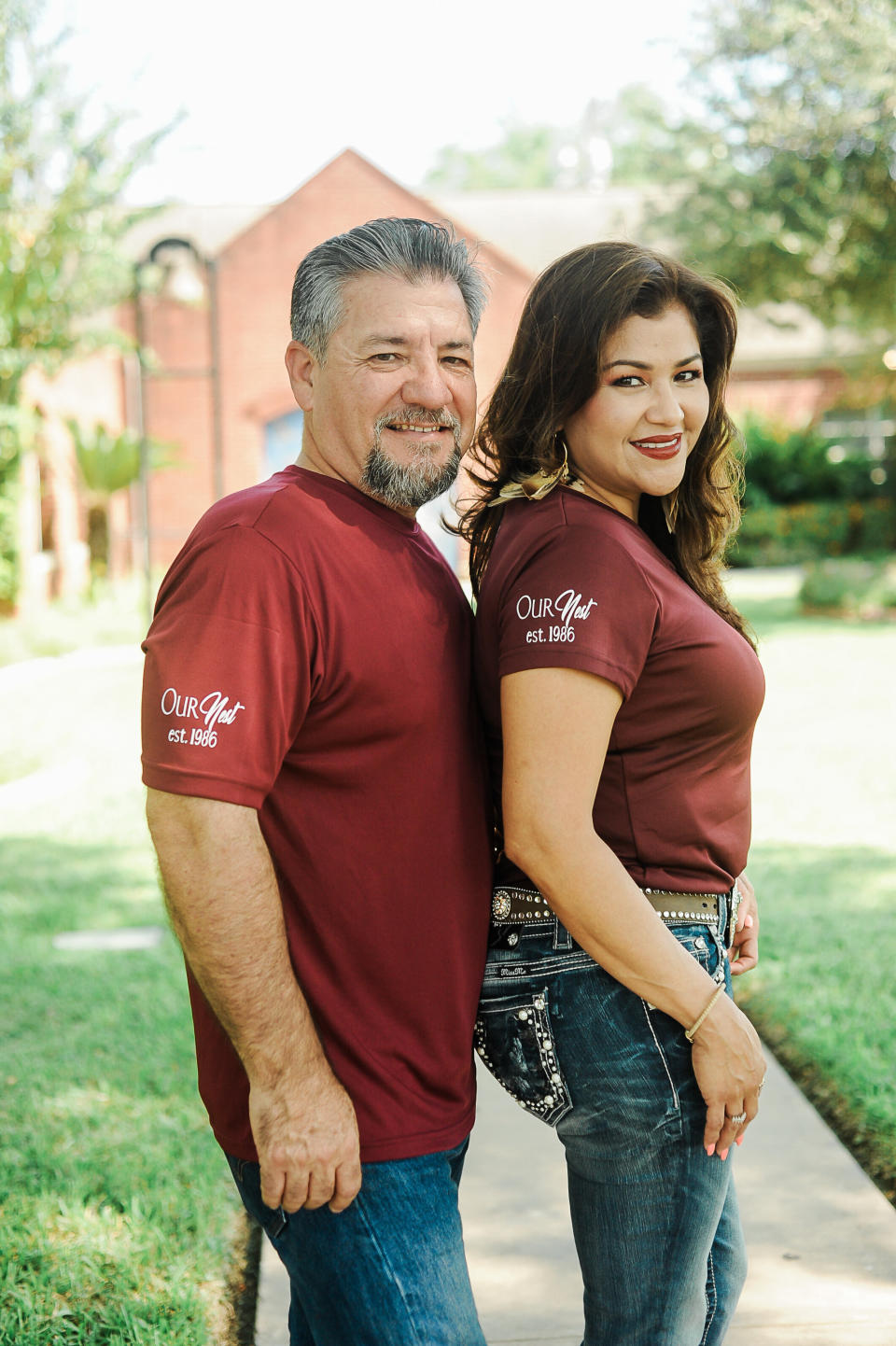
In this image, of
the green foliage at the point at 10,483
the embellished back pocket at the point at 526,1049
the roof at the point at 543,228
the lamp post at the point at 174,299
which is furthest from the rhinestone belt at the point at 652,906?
the roof at the point at 543,228

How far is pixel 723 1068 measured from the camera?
1.89 metres

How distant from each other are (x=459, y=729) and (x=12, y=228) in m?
15.0

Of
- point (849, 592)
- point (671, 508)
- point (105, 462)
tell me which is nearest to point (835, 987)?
point (671, 508)

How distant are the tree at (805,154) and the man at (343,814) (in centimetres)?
1439

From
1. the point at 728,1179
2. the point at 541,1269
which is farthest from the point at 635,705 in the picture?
the point at 541,1269

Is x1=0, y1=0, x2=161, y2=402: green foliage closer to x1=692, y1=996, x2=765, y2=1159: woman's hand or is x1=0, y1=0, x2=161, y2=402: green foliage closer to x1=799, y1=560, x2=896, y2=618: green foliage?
x1=799, y1=560, x2=896, y2=618: green foliage

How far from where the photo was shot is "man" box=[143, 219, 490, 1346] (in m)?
1.72

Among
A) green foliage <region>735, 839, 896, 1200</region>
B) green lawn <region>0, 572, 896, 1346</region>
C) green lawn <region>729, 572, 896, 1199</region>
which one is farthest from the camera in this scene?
green lawn <region>729, 572, 896, 1199</region>

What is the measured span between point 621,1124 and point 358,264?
1.34 m

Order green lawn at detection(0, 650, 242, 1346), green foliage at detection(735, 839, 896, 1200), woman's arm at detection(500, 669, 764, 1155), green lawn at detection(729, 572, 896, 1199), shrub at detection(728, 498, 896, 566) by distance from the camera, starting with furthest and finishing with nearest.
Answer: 1. shrub at detection(728, 498, 896, 566)
2. green lawn at detection(729, 572, 896, 1199)
3. green foliage at detection(735, 839, 896, 1200)
4. green lawn at detection(0, 650, 242, 1346)
5. woman's arm at detection(500, 669, 764, 1155)

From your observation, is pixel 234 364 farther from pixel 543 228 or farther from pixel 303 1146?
pixel 303 1146

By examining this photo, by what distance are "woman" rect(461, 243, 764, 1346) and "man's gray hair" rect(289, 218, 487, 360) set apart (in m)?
0.19

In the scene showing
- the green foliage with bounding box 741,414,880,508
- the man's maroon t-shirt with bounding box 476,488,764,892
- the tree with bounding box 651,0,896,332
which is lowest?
the green foliage with bounding box 741,414,880,508

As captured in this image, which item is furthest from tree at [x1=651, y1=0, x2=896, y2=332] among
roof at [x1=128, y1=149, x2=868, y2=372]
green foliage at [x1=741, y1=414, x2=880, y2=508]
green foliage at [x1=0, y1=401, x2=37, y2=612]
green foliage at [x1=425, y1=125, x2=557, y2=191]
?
green foliage at [x1=425, y1=125, x2=557, y2=191]
